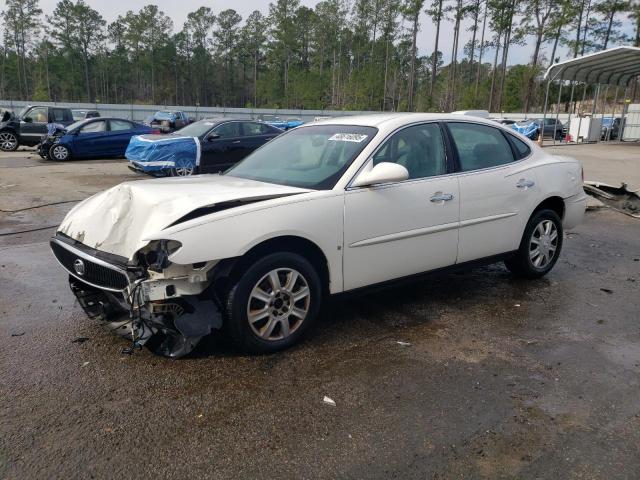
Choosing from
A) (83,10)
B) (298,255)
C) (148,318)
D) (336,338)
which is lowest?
(336,338)

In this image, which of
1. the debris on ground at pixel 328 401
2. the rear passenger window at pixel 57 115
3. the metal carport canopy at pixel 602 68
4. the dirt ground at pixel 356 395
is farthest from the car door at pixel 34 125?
the metal carport canopy at pixel 602 68

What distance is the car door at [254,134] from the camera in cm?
1370

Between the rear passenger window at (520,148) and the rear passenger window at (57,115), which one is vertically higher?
the rear passenger window at (520,148)

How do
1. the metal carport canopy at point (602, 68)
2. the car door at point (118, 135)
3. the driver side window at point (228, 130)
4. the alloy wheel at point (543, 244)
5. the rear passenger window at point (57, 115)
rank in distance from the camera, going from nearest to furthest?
the alloy wheel at point (543, 244), the driver side window at point (228, 130), the car door at point (118, 135), the rear passenger window at point (57, 115), the metal carport canopy at point (602, 68)

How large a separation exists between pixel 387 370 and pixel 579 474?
128 cm

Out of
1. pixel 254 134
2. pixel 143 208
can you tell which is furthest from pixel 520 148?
pixel 254 134

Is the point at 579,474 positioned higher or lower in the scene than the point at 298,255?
lower

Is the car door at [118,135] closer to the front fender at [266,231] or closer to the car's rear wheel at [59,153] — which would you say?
the car's rear wheel at [59,153]

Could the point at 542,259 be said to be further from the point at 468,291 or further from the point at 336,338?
the point at 336,338

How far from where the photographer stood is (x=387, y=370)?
3451mm

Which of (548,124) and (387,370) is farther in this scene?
(548,124)

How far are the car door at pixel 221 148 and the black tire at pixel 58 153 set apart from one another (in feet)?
22.5

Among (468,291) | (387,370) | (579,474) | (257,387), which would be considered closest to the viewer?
(579,474)

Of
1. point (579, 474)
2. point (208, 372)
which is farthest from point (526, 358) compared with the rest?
point (208, 372)
